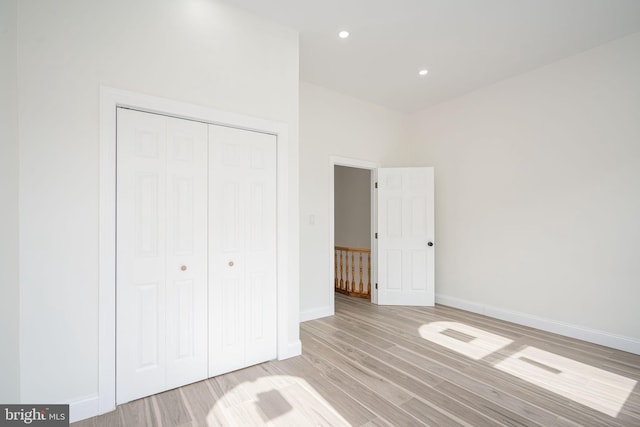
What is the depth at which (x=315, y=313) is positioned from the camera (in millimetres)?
3961

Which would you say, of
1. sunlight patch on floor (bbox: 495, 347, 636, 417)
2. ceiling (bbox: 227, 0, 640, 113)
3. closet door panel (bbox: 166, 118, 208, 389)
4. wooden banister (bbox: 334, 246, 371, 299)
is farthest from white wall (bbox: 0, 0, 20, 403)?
wooden banister (bbox: 334, 246, 371, 299)

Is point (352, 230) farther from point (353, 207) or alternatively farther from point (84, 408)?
point (84, 408)

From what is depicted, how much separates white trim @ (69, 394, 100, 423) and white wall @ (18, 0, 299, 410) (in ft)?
0.14

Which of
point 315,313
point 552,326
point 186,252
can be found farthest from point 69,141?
point 552,326

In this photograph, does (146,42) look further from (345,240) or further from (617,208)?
(345,240)

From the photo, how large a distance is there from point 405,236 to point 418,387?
2585 mm

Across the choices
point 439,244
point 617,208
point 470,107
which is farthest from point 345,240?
point 617,208

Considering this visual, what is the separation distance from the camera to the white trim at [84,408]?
1.87 metres

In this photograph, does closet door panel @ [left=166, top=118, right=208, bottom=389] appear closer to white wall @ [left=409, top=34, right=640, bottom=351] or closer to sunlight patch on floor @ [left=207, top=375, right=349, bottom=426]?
sunlight patch on floor @ [left=207, top=375, right=349, bottom=426]

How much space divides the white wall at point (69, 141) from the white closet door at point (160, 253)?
0.56ft

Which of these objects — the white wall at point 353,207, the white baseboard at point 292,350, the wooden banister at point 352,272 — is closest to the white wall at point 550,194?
the wooden banister at point 352,272

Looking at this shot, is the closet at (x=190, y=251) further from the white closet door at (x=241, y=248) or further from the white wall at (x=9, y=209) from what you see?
the white wall at (x=9, y=209)

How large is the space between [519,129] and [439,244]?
77.4 inches

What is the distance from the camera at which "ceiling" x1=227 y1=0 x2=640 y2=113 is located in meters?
2.56
